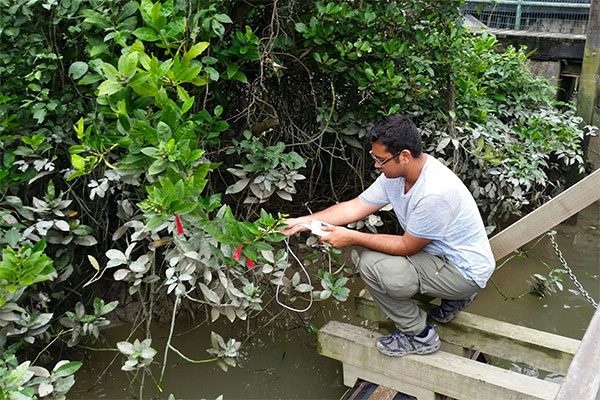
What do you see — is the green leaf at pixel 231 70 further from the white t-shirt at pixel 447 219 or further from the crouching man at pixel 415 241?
the white t-shirt at pixel 447 219

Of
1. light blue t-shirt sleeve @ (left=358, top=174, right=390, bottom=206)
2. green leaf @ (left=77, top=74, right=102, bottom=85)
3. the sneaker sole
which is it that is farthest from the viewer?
light blue t-shirt sleeve @ (left=358, top=174, right=390, bottom=206)

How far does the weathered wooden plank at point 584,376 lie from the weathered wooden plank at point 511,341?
5.54 feet

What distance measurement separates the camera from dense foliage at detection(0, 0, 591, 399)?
2537 millimetres

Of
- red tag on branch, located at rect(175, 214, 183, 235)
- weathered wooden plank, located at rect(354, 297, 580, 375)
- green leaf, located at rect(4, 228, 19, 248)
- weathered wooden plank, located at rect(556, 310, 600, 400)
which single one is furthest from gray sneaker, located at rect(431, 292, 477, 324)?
green leaf, located at rect(4, 228, 19, 248)

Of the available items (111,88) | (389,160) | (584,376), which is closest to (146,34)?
(111,88)

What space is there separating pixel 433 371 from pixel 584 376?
1.64 metres

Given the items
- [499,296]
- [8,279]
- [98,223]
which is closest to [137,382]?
[98,223]

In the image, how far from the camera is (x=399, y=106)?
372 centimetres

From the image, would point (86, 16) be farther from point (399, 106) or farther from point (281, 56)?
point (399, 106)

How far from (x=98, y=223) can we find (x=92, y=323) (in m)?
0.56

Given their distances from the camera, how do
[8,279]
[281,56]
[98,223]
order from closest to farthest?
[8,279] → [98,223] → [281,56]

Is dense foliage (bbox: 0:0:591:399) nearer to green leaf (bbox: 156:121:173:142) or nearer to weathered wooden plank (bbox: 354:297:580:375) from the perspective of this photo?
green leaf (bbox: 156:121:173:142)

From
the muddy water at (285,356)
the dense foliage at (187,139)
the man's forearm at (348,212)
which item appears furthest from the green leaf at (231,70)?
the muddy water at (285,356)

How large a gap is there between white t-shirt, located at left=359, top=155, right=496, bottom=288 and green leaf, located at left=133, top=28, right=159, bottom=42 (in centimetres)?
140
